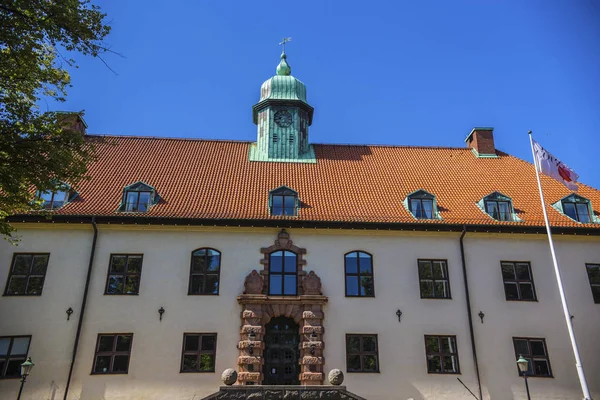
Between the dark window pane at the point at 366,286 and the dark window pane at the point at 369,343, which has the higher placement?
the dark window pane at the point at 366,286

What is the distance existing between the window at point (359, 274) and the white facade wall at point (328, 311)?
0.25 metres

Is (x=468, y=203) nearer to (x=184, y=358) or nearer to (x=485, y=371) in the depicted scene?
(x=485, y=371)

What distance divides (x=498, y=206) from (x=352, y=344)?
8688 millimetres

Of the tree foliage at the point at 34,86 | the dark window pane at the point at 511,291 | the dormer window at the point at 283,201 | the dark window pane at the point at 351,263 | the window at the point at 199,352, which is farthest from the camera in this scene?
the dormer window at the point at 283,201

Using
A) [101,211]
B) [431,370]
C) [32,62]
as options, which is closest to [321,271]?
[431,370]

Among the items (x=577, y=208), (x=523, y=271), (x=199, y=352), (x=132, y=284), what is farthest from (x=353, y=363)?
(x=577, y=208)

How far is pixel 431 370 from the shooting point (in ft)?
56.0

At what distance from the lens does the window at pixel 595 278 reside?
18.5 m

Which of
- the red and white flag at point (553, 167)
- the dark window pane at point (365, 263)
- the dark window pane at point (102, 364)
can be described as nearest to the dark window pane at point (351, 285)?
the dark window pane at point (365, 263)

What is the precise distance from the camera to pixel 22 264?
17.8 m

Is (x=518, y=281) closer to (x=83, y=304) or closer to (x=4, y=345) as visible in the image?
(x=83, y=304)

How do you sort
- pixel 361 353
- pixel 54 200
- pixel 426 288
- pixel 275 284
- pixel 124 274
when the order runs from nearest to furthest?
pixel 361 353 < pixel 124 274 < pixel 275 284 < pixel 426 288 < pixel 54 200

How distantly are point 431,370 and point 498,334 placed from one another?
289 centimetres

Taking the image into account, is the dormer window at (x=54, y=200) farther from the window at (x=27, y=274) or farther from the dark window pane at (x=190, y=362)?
the dark window pane at (x=190, y=362)
